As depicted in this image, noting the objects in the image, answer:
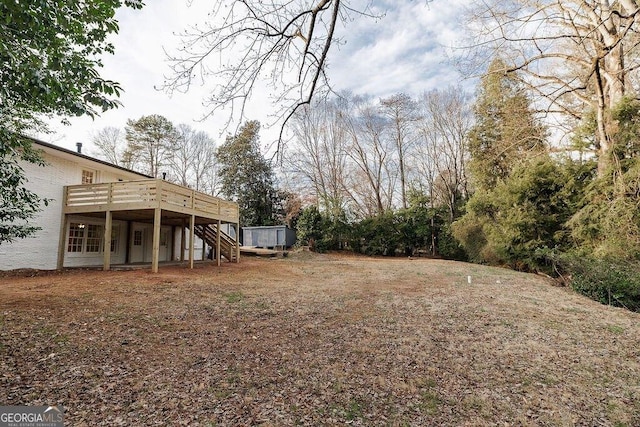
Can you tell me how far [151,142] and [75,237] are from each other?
1585 centimetres

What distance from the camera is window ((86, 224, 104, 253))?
11656 millimetres

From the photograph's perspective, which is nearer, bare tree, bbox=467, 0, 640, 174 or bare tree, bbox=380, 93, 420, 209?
bare tree, bbox=467, 0, 640, 174

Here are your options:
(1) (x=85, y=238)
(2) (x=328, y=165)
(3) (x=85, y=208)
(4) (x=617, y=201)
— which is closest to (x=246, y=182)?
(2) (x=328, y=165)

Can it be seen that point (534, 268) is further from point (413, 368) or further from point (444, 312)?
point (413, 368)

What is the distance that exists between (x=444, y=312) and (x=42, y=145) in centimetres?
1210

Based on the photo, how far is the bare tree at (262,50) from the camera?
3.26 meters

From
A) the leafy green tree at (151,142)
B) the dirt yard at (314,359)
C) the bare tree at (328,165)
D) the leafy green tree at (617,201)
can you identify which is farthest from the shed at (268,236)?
the leafy green tree at (617,201)

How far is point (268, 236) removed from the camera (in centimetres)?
2072

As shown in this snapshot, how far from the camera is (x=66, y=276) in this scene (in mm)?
8406

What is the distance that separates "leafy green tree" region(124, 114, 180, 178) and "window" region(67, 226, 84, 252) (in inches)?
573

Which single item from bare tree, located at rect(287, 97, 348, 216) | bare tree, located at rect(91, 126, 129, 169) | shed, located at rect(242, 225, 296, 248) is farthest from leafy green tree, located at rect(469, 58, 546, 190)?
bare tree, located at rect(91, 126, 129, 169)

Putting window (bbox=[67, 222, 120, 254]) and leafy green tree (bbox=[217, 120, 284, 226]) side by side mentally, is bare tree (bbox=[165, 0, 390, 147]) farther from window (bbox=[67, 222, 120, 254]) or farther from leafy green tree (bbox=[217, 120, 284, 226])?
leafy green tree (bbox=[217, 120, 284, 226])

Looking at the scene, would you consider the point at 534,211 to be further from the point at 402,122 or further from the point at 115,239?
the point at 115,239

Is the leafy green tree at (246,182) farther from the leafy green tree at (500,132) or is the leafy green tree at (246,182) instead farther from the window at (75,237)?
the leafy green tree at (500,132)
